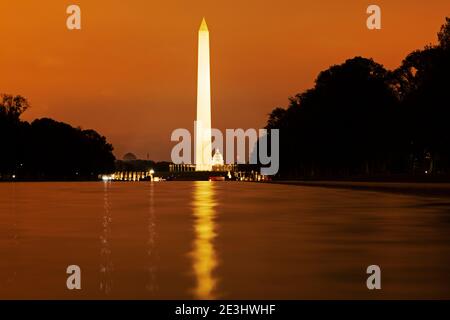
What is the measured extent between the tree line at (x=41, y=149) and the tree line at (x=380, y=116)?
40.8 meters

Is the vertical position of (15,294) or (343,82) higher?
(343,82)

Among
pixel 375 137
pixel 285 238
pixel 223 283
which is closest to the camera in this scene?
pixel 223 283

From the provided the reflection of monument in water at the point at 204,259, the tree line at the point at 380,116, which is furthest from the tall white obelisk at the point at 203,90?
the reflection of monument in water at the point at 204,259

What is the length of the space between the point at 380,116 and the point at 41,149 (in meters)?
66.6

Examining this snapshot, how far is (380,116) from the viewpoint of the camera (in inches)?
3834

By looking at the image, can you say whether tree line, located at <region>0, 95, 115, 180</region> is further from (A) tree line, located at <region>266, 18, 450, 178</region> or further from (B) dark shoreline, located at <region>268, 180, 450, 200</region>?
(B) dark shoreline, located at <region>268, 180, 450, 200</region>

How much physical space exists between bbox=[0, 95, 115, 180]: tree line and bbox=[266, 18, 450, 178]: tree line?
40.8 m

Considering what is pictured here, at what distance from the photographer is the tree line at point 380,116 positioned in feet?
255

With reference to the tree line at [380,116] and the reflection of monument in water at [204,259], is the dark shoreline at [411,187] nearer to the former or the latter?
the tree line at [380,116]

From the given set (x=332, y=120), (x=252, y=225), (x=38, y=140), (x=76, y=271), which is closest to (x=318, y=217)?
(x=252, y=225)

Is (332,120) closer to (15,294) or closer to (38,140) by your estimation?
(38,140)
